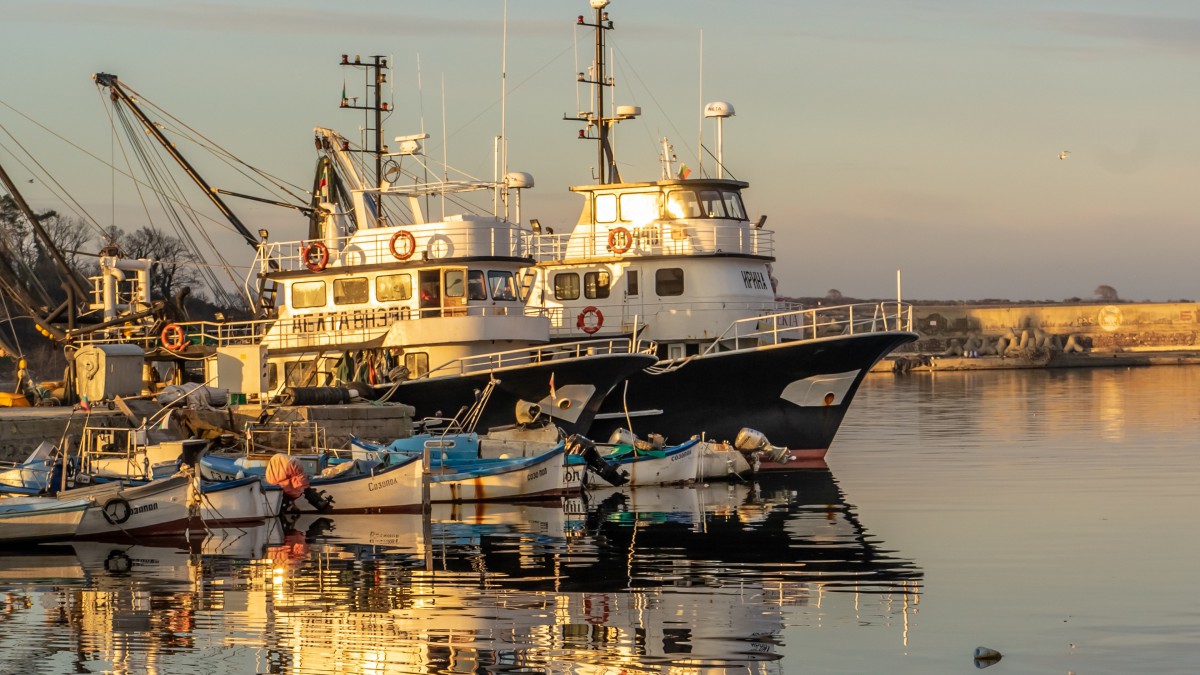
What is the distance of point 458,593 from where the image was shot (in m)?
20.5

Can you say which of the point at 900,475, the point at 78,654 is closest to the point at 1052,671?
the point at 78,654

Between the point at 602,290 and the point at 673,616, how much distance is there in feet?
79.9

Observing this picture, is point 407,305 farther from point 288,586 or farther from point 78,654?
point 78,654

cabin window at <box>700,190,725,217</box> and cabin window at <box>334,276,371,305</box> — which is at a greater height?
cabin window at <box>700,190,725,217</box>

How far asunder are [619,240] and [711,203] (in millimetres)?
2547

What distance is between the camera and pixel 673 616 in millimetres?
18766

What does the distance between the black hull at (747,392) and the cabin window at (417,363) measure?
14.3ft

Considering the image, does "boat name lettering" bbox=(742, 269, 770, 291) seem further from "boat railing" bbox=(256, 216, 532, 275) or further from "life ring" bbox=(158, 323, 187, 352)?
"life ring" bbox=(158, 323, 187, 352)

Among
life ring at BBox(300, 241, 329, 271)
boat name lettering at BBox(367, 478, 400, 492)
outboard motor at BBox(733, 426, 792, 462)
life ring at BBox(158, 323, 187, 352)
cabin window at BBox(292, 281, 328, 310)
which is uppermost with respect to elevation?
life ring at BBox(300, 241, 329, 271)

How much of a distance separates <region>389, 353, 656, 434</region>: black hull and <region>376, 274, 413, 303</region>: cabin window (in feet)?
9.98

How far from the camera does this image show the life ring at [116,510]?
83.5ft

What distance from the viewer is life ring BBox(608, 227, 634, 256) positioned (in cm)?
4212

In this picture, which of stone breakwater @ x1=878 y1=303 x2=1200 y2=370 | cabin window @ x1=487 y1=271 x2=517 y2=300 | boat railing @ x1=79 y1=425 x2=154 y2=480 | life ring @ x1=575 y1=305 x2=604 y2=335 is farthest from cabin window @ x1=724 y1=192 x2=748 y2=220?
stone breakwater @ x1=878 y1=303 x2=1200 y2=370

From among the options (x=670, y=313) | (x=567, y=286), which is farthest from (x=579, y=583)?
(x=567, y=286)
